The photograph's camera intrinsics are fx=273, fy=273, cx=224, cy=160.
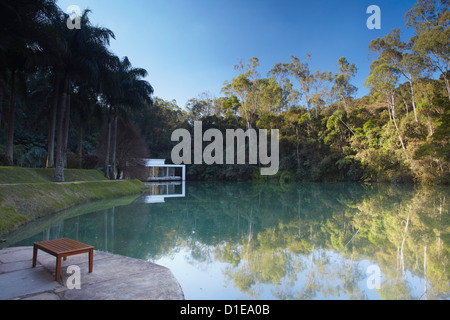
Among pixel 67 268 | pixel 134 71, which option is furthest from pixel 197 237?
pixel 134 71

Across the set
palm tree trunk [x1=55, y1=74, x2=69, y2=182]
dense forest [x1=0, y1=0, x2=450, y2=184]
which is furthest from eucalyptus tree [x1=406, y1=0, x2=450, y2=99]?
palm tree trunk [x1=55, y1=74, x2=69, y2=182]

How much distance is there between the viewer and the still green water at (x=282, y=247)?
10.7 ft

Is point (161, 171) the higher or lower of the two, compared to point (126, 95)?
lower

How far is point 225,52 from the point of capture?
108 ft

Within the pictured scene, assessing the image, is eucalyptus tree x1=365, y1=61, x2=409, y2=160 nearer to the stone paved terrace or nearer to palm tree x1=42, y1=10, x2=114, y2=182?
palm tree x1=42, y1=10, x2=114, y2=182

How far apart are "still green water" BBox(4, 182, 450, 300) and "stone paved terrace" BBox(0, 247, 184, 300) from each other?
0.36 m

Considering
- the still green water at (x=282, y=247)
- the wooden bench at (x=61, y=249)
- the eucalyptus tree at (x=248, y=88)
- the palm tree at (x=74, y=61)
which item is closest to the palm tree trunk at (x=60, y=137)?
the palm tree at (x=74, y=61)

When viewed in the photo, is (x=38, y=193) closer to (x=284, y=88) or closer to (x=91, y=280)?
(x=91, y=280)

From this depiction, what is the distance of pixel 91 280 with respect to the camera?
3.03 meters

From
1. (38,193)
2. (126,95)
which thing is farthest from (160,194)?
(126,95)

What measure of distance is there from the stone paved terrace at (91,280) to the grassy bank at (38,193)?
9.76 feet

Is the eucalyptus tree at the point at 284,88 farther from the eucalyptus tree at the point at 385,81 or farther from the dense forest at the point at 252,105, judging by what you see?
the eucalyptus tree at the point at 385,81

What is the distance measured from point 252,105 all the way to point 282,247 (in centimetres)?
3096

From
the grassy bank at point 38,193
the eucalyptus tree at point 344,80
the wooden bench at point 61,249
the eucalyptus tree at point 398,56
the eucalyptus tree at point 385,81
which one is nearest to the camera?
the wooden bench at point 61,249
